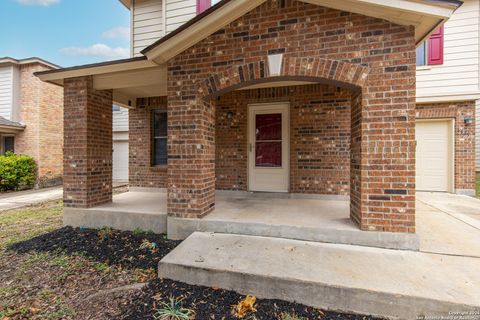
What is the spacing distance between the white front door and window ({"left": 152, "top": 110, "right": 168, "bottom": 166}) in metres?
2.74

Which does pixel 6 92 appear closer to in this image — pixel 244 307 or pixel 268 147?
pixel 268 147

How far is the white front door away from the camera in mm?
5637

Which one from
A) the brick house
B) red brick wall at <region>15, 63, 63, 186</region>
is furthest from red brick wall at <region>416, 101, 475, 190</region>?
red brick wall at <region>15, 63, 63, 186</region>

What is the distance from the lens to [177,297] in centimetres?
241

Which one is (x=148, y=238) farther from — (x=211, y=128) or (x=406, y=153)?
(x=406, y=153)

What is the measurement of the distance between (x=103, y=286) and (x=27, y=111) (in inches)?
466

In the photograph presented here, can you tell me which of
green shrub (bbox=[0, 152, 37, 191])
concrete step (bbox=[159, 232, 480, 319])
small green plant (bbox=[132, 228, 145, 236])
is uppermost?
green shrub (bbox=[0, 152, 37, 191])

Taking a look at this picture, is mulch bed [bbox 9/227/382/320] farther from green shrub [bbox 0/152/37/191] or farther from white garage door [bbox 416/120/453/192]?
green shrub [bbox 0/152/37/191]

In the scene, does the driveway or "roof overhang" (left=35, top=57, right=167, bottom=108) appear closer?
the driveway

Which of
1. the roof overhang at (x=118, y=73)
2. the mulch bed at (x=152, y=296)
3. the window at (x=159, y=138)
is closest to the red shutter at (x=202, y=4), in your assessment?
the window at (x=159, y=138)

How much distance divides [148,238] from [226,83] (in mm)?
2839

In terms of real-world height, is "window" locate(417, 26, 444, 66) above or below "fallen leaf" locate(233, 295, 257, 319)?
above

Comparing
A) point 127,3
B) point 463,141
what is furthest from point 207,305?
point 127,3

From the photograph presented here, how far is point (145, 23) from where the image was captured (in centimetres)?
670
